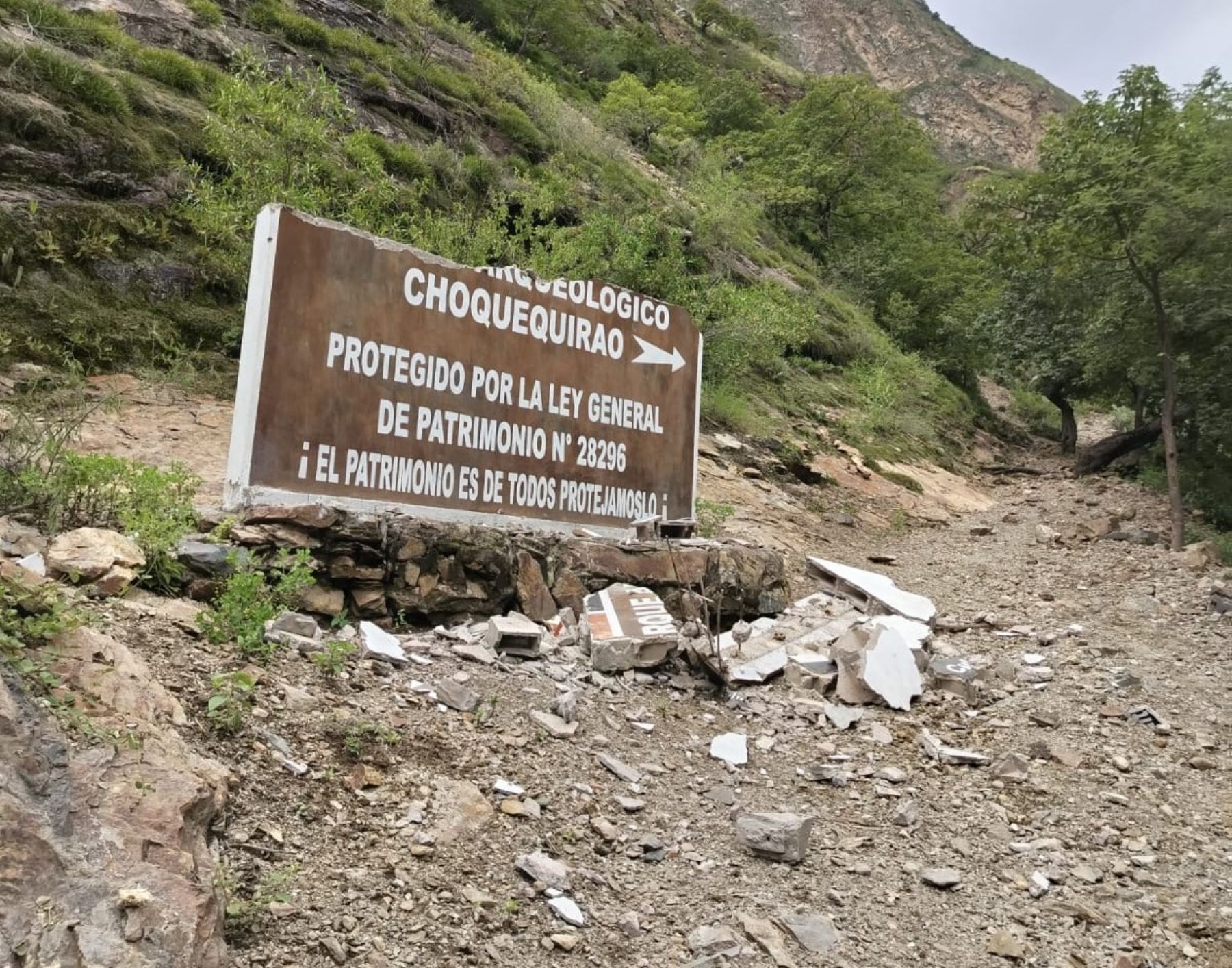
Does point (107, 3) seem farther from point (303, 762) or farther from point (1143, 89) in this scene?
point (1143, 89)

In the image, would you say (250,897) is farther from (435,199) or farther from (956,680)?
(435,199)

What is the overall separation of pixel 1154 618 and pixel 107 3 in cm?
1689

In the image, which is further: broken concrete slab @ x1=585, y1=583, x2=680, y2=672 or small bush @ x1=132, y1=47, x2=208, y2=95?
small bush @ x1=132, y1=47, x2=208, y2=95

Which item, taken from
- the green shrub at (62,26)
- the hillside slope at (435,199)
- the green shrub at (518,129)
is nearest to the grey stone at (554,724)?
the hillside slope at (435,199)

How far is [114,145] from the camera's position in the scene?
995cm

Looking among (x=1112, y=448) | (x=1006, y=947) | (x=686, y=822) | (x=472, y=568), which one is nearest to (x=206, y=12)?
(x=472, y=568)

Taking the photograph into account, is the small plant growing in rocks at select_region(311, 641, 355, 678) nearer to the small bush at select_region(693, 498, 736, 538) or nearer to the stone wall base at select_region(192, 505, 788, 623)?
the stone wall base at select_region(192, 505, 788, 623)

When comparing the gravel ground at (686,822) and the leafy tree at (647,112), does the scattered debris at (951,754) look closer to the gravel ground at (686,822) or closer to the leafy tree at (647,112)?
the gravel ground at (686,822)

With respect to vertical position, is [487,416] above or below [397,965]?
above

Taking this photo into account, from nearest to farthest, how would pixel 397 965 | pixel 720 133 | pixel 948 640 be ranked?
pixel 397 965 < pixel 948 640 < pixel 720 133

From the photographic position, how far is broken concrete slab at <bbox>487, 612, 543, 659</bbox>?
4.88 meters

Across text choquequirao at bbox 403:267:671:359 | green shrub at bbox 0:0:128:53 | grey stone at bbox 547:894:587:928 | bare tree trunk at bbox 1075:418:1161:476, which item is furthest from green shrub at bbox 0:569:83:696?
bare tree trunk at bbox 1075:418:1161:476

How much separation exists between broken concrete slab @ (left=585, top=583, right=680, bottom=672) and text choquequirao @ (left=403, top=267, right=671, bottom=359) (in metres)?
2.02

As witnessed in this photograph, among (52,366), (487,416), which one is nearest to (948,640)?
(487,416)
